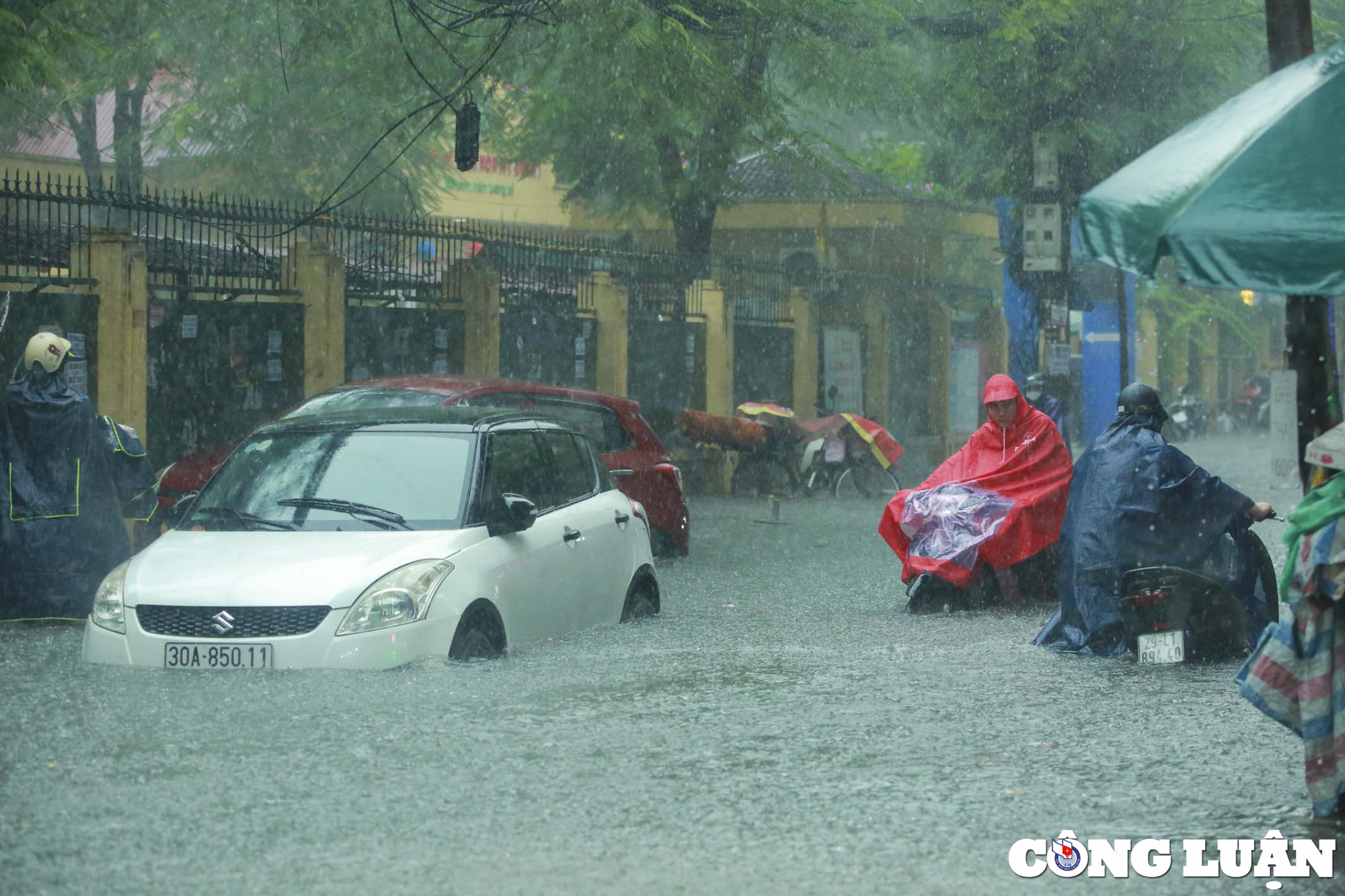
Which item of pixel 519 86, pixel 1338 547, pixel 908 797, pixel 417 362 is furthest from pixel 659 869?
pixel 519 86

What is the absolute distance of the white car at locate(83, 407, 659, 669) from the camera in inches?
287

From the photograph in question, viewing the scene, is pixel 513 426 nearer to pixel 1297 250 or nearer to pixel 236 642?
pixel 236 642

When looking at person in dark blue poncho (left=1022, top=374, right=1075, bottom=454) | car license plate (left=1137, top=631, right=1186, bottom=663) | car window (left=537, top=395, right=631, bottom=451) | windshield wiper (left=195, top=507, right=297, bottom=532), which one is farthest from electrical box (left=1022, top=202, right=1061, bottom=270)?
windshield wiper (left=195, top=507, right=297, bottom=532)

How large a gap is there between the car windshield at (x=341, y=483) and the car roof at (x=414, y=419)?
7cm

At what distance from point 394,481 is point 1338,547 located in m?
4.74

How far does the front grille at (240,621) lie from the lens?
723cm

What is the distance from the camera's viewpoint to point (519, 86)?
22375 millimetres

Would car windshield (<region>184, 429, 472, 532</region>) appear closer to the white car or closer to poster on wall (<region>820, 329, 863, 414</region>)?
the white car

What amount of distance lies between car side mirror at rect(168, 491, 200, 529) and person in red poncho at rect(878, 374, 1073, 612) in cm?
460

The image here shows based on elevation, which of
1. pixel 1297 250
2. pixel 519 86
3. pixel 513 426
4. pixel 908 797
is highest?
pixel 519 86

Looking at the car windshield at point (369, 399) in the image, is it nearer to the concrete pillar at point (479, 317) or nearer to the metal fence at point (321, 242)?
the metal fence at point (321, 242)

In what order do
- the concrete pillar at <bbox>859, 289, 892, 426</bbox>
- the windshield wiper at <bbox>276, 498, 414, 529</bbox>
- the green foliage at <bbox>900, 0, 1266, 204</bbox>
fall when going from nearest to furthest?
the windshield wiper at <bbox>276, 498, 414, 529</bbox> < the green foliage at <bbox>900, 0, 1266, 204</bbox> < the concrete pillar at <bbox>859, 289, 892, 426</bbox>

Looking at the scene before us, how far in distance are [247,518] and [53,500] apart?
2.19 m

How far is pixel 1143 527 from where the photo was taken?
341 inches
